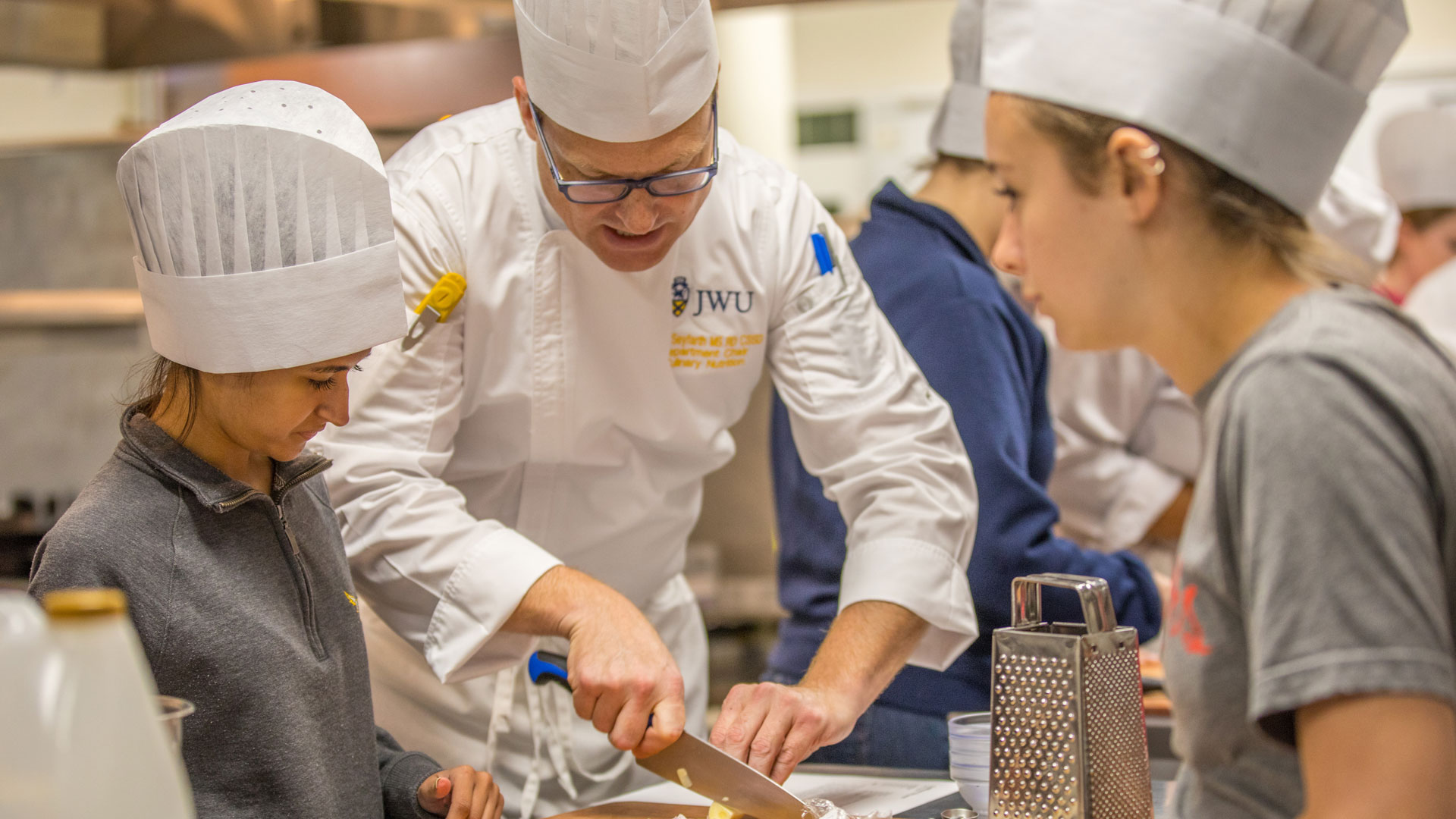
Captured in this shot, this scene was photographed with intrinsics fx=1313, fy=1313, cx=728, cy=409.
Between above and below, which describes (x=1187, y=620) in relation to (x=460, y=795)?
above

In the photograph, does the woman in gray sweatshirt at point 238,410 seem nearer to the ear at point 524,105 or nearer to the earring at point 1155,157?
the ear at point 524,105

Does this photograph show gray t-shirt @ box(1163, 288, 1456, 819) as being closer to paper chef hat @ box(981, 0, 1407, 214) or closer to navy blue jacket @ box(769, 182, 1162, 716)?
paper chef hat @ box(981, 0, 1407, 214)

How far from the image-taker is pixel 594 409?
65.6 inches

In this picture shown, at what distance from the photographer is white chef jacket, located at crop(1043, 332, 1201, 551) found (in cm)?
237

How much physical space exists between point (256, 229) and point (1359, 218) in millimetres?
2334

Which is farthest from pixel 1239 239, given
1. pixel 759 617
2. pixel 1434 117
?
pixel 1434 117

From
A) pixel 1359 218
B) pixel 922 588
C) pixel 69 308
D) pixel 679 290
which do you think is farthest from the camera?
pixel 69 308

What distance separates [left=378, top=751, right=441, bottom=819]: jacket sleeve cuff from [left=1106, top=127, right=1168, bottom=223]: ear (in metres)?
0.92

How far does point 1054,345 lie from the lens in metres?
2.50

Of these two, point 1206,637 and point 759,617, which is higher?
point 1206,637

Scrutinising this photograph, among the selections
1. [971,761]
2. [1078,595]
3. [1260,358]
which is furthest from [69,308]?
[1260,358]

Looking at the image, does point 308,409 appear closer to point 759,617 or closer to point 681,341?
point 681,341

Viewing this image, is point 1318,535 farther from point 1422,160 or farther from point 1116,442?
point 1422,160

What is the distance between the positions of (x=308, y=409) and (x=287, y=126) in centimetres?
26
